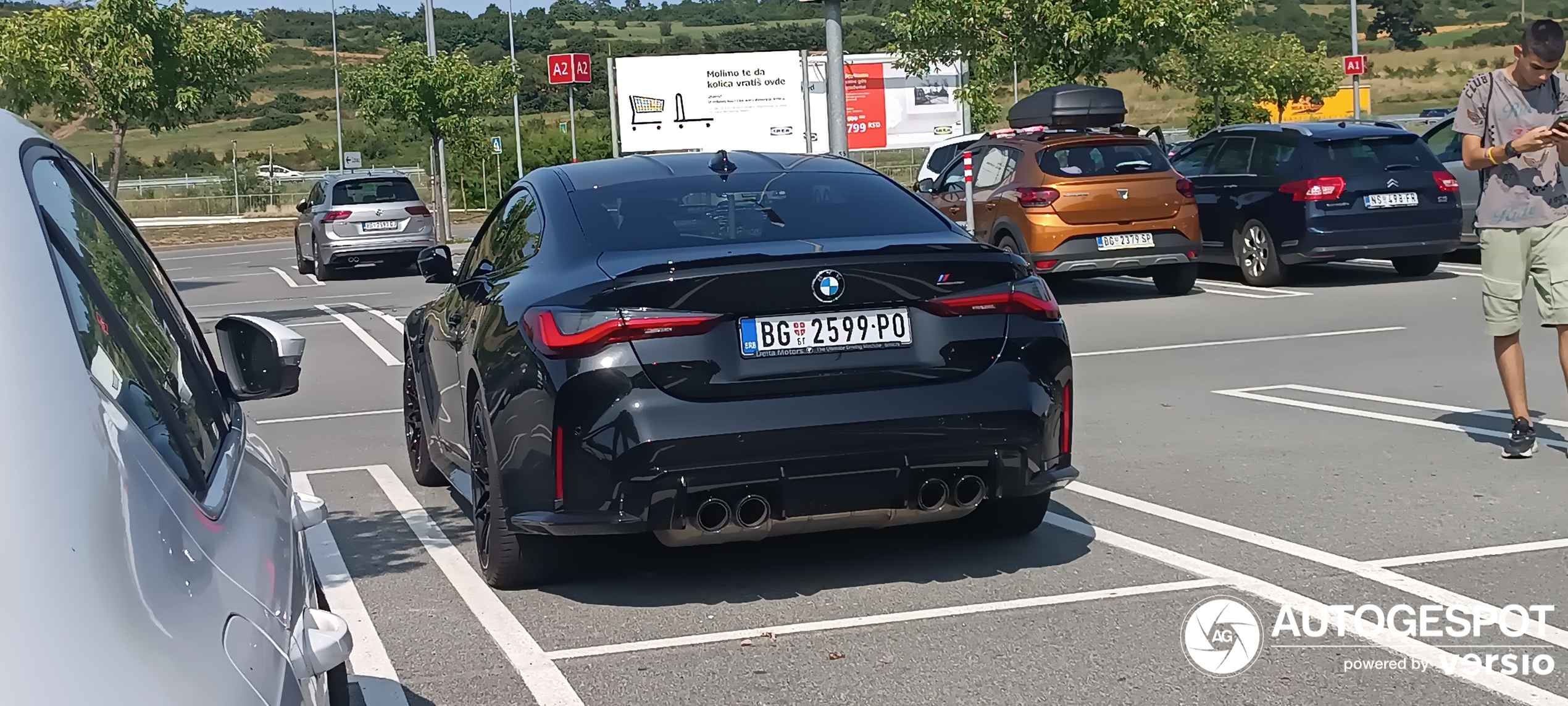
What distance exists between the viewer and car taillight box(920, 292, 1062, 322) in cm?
538

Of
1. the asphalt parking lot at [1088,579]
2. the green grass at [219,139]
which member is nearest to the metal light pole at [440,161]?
the asphalt parking lot at [1088,579]

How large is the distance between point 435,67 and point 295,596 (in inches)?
1324

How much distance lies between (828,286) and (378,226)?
2148cm

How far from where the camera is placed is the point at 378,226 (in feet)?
Result: 84.5

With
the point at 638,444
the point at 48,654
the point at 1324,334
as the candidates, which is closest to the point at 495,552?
the point at 638,444

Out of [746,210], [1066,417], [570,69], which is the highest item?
[570,69]

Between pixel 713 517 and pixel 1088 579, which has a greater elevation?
pixel 713 517

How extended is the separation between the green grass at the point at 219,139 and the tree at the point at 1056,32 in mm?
64401

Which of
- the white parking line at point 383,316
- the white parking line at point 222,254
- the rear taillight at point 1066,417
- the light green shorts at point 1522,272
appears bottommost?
the white parking line at point 383,316

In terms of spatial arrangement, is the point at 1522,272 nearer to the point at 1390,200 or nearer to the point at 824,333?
the point at 824,333

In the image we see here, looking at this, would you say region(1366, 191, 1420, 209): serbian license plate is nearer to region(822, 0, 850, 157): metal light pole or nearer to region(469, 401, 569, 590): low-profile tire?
region(822, 0, 850, 157): metal light pole

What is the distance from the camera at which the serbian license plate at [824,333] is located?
518 cm

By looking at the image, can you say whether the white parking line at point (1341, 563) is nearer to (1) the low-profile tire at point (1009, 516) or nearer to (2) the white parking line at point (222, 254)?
(1) the low-profile tire at point (1009, 516)

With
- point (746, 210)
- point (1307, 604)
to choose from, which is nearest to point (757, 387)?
point (746, 210)
